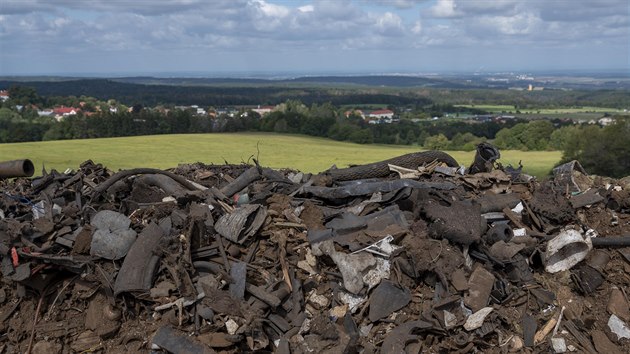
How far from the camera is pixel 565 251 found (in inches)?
234

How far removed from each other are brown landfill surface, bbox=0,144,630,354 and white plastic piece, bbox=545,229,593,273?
0.05 ft

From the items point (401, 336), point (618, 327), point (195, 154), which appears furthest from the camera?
point (195, 154)

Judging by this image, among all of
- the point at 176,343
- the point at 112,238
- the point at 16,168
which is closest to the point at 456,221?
the point at 176,343

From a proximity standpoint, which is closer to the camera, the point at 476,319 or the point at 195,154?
the point at 476,319

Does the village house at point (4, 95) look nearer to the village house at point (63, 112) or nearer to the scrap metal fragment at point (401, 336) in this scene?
the village house at point (63, 112)

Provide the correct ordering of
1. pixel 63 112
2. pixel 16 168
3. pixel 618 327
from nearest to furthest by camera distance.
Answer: pixel 618 327, pixel 16 168, pixel 63 112

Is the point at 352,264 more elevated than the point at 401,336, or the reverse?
the point at 352,264

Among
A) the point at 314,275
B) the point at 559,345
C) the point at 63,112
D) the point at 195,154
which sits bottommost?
the point at 195,154

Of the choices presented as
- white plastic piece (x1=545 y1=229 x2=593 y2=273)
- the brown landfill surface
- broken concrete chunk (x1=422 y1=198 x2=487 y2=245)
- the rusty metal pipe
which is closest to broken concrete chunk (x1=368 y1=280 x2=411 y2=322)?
the brown landfill surface

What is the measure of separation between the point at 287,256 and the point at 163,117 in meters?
42.1

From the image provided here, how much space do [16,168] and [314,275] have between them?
16.6ft

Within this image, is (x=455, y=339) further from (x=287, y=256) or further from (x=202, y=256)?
(x=202, y=256)

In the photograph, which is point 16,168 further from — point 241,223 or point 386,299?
point 386,299

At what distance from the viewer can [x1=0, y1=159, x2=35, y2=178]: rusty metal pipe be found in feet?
23.9
